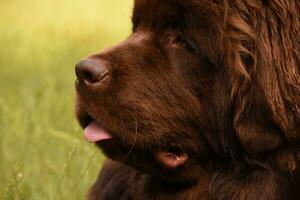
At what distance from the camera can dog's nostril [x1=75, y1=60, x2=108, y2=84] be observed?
359 centimetres

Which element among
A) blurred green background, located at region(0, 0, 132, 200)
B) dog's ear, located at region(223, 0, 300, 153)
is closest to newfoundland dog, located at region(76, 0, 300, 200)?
dog's ear, located at region(223, 0, 300, 153)

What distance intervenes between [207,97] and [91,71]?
536mm

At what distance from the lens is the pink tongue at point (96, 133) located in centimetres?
367

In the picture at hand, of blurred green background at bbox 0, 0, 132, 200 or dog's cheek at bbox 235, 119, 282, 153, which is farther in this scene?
blurred green background at bbox 0, 0, 132, 200

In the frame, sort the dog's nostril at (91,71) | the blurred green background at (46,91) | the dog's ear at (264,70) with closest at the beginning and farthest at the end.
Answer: the dog's ear at (264,70), the dog's nostril at (91,71), the blurred green background at (46,91)

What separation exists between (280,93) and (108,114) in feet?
2.54

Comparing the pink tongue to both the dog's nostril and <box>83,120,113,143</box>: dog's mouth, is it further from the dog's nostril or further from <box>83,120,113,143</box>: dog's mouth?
the dog's nostril

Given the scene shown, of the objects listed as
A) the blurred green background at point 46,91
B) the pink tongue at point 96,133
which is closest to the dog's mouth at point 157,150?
the pink tongue at point 96,133

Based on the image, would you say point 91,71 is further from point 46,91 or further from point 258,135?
point 46,91

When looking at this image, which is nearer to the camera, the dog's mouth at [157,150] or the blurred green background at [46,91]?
the dog's mouth at [157,150]

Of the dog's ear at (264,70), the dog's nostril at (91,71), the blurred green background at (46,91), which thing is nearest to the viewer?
the dog's ear at (264,70)

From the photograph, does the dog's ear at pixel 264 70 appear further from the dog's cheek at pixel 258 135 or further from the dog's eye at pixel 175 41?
the dog's eye at pixel 175 41

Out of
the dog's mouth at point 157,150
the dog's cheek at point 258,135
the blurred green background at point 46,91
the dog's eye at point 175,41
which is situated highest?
the dog's eye at point 175,41

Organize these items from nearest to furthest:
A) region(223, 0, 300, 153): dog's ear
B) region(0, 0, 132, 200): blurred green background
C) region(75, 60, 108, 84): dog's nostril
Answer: region(223, 0, 300, 153): dog's ear → region(75, 60, 108, 84): dog's nostril → region(0, 0, 132, 200): blurred green background
